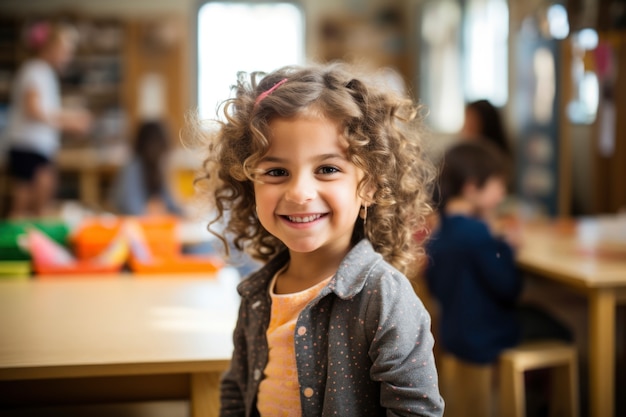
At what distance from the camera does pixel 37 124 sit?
13.6 ft

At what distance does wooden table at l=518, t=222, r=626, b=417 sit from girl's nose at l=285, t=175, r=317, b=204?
3.66 feet

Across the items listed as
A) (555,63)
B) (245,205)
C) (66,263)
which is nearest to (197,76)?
(555,63)

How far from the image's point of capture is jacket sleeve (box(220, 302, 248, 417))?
1119 mm

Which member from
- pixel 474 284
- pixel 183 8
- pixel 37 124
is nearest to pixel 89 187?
pixel 183 8

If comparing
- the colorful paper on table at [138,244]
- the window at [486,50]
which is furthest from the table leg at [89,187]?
the colorful paper on table at [138,244]

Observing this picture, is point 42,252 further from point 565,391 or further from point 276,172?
point 565,391

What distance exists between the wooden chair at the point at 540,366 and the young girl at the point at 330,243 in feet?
3.52

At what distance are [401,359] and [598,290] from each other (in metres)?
1.11

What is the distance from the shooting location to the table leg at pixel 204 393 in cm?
119

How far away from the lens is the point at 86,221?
252cm

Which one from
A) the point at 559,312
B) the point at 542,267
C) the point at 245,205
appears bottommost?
the point at 559,312

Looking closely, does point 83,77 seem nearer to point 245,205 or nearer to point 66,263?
point 66,263

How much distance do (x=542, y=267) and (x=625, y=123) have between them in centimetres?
250

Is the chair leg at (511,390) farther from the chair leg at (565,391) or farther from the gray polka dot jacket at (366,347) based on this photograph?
the gray polka dot jacket at (366,347)
